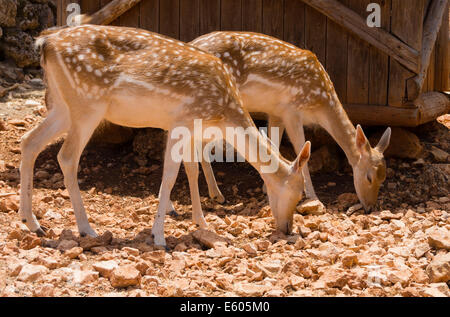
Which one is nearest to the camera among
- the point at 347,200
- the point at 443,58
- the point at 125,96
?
the point at 125,96

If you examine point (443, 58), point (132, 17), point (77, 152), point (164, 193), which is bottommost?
point (164, 193)

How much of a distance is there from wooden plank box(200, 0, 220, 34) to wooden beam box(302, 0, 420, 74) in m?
1.16

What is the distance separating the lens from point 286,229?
606cm

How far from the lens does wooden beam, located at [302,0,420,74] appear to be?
7609mm

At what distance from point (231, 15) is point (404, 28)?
7.08ft

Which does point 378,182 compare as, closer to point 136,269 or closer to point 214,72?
point 214,72

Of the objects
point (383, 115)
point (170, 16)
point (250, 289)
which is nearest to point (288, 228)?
point (250, 289)

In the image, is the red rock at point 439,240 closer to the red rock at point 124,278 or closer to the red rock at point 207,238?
the red rock at point 207,238

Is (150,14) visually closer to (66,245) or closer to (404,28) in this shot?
(404,28)

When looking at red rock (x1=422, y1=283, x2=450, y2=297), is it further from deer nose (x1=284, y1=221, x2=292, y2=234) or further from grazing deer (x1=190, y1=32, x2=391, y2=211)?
grazing deer (x1=190, y1=32, x2=391, y2=211)

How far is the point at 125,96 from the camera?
5609 mm

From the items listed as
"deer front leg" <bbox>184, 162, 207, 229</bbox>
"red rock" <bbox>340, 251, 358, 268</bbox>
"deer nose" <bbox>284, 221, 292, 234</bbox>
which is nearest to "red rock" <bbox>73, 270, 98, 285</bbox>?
"deer front leg" <bbox>184, 162, 207, 229</bbox>

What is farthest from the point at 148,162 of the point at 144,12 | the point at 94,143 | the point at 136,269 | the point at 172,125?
the point at 136,269

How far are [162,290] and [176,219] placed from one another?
7.58 feet
